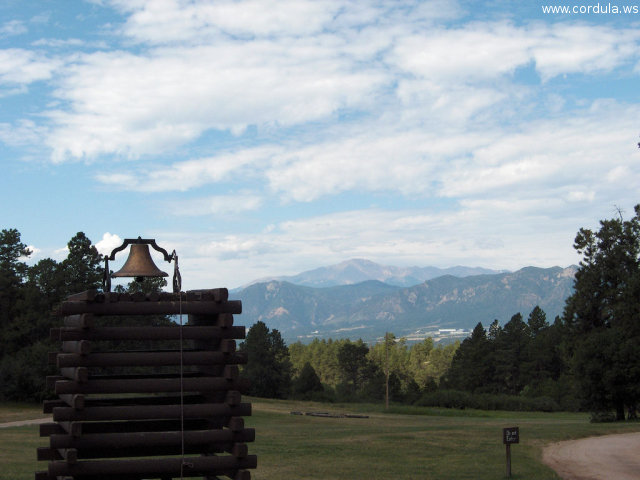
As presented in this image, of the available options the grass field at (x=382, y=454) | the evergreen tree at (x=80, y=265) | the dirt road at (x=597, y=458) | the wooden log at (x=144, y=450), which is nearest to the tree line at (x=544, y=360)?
the grass field at (x=382, y=454)

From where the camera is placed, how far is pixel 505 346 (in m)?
115

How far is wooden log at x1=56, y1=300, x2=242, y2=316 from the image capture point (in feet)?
26.6

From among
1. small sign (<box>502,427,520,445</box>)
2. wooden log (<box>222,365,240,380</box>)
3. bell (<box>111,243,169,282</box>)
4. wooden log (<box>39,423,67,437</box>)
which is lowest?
small sign (<box>502,427,520,445</box>)

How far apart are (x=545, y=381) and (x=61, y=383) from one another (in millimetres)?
105755

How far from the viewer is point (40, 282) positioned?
64125 millimetres

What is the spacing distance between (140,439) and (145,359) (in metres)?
0.93

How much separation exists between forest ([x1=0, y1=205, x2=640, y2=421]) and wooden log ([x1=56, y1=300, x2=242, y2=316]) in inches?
408

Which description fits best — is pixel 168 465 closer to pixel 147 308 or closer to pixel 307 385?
pixel 147 308

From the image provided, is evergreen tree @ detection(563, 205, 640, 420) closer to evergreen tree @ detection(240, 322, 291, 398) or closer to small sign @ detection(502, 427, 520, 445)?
small sign @ detection(502, 427, 520, 445)

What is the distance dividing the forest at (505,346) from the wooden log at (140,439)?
10482mm

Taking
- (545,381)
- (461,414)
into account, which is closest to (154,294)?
(461,414)

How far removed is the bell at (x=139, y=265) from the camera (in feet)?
32.0

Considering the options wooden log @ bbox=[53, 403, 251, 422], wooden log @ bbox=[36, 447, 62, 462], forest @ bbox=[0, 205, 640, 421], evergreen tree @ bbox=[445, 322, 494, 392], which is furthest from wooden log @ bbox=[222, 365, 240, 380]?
evergreen tree @ bbox=[445, 322, 494, 392]

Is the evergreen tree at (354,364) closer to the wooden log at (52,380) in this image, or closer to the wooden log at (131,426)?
the wooden log at (131,426)
